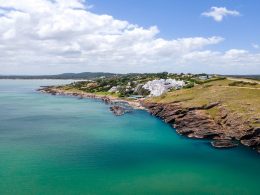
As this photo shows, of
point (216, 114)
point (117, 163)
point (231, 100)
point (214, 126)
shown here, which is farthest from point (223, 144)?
point (231, 100)

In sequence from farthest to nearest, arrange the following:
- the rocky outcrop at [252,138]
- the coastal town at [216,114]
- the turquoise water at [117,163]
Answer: the coastal town at [216,114], the rocky outcrop at [252,138], the turquoise water at [117,163]

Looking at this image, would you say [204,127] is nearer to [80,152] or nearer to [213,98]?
[213,98]

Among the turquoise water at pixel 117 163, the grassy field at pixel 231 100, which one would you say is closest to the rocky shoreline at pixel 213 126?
the grassy field at pixel 231 100

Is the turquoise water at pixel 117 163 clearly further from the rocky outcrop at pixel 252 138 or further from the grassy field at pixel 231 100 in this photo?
the grassy field at pixel 231 100

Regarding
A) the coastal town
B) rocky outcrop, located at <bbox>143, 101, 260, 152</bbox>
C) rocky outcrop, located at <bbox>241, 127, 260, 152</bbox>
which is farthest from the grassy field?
rocky outcrop, located at <bbox>241, 127, 260, 152</bbox>

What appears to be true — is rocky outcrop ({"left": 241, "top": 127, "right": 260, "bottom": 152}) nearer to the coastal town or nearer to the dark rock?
the coastal town

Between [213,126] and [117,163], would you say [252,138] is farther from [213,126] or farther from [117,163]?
[117,163]
